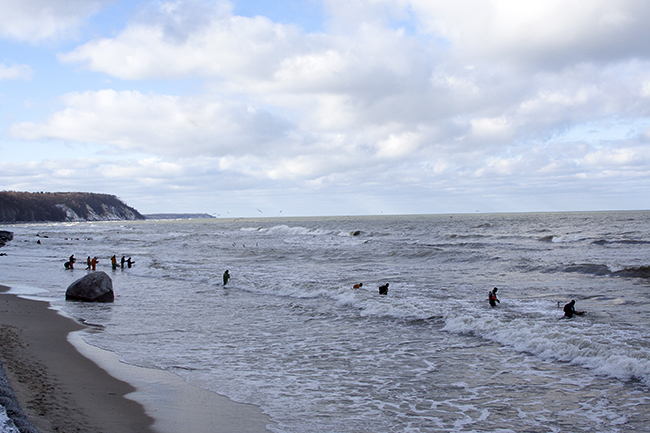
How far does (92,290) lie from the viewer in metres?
16.5

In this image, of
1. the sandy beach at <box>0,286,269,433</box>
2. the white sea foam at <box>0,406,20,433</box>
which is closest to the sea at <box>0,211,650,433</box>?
the sandy beach at <box>0,286,269,433</box>

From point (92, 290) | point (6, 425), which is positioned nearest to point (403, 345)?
point (6, 425)

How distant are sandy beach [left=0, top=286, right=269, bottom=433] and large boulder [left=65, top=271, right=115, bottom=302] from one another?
22.5 feet

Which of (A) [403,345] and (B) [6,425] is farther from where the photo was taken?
(A) [403,345]

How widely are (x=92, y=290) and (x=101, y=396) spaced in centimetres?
1140

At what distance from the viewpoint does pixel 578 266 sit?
24328 millimetres

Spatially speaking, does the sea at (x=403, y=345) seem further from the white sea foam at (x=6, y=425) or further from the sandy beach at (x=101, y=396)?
the white sea foam at (x=6, y=425)

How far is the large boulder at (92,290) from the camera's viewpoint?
16453 millimetres

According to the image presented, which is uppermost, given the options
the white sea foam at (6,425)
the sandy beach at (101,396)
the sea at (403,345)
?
the white sea foam at (6,425)

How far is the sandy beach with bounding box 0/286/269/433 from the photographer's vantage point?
5566 mm

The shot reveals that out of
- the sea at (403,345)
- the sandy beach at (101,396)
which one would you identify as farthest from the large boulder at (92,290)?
the sandy beach at (101,396)

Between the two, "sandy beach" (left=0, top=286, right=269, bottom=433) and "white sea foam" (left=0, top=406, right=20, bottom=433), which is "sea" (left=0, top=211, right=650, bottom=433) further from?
"white sea foam" (left=0, top=406, right=20, bottom=433)

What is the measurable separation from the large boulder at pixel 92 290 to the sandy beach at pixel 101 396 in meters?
6.86

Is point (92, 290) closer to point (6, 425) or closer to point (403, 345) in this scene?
point (403, 345)
